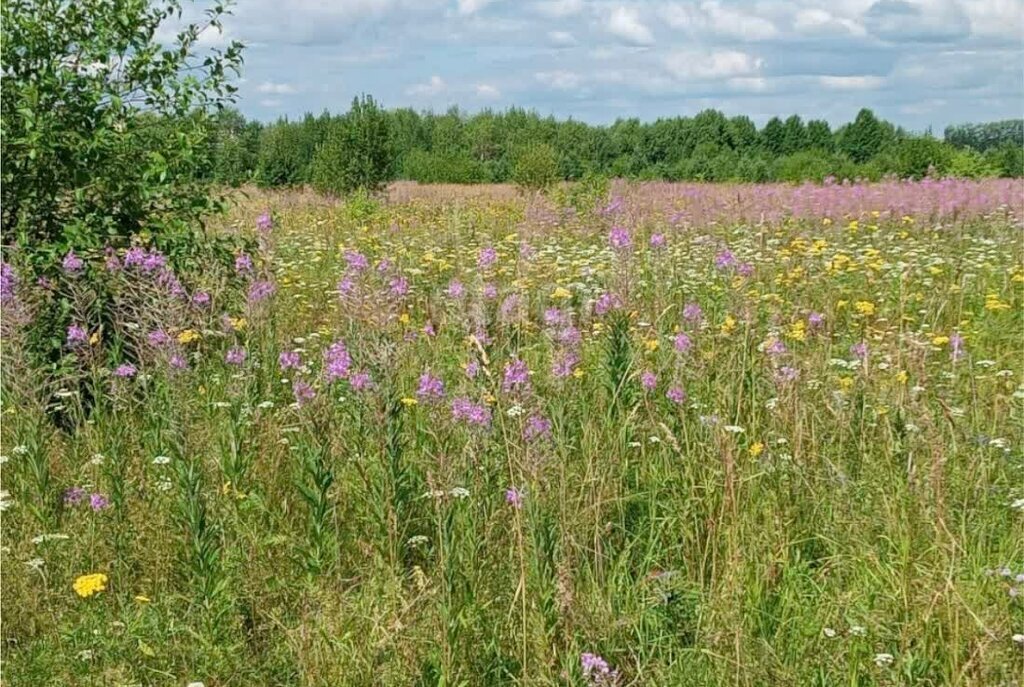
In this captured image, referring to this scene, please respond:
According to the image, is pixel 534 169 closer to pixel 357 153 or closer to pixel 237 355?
pixel 357 153

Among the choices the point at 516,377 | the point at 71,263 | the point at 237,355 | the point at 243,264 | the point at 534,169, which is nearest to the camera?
the point at 516,377

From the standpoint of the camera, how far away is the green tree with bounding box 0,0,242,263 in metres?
4.37

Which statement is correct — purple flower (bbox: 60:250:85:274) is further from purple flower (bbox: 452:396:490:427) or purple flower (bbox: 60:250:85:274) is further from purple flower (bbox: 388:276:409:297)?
purple flower (bbox: 452:396:490:427)

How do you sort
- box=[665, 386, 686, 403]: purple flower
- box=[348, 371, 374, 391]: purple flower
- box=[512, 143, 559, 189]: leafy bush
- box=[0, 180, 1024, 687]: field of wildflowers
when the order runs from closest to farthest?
1. box=[0, 180, 1024, 687]: field of wildflowers
2. box=[348, 371, 374, 391]: purple flower
3. box=[665, 386, 686, 403]: purple flower
4. box=[512, 143, 559, 189]: leafy bush

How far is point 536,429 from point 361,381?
2.04ft

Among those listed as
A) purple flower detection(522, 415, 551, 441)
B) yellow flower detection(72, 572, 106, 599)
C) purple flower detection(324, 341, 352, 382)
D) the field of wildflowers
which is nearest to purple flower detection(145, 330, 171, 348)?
the field of wildflowers

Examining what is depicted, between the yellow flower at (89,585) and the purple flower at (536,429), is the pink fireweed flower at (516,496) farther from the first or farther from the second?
the yellow flower at (89,585)

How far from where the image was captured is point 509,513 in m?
2.90

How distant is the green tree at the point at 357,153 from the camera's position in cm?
2433

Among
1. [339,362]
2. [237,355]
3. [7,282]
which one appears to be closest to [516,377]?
[339,362]

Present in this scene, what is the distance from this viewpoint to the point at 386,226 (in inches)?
460

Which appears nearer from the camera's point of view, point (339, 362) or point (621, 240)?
point (339, 362)

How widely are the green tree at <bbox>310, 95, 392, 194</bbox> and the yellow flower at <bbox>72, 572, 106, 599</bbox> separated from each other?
21.4m

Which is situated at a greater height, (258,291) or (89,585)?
(258,291)
